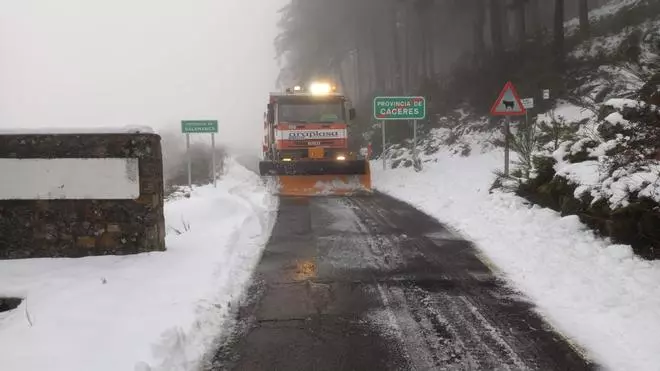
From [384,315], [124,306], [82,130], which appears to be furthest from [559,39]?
[124,306]

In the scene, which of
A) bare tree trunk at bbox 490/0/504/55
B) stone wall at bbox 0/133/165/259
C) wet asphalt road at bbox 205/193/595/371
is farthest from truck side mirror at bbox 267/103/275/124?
bare tree trunk at bbox 490/0/504/55

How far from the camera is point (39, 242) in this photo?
5.97 metres

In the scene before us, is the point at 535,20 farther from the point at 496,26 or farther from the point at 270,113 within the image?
the point at 270,113

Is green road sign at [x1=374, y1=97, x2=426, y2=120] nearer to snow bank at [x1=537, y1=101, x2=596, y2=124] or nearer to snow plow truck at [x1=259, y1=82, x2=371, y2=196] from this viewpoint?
snow plow truck at [x1=259, y1=82, x2=371, y2=196]

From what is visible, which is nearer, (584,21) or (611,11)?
(584,21)

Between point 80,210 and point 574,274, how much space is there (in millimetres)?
5581

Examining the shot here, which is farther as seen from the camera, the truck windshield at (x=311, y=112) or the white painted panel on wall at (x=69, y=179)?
the truck windshield at (x=311, y=112)

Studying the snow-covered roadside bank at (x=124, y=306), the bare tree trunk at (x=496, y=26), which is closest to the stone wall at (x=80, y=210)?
the snow-covered roadside bank at (x=124, y=306)

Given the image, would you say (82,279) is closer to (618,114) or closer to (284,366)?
(284,366)

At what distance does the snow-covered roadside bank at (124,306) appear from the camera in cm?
377

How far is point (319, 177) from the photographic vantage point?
14.9 meters

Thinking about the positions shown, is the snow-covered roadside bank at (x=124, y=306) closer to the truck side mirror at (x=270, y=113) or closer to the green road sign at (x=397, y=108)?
the truck side mirror at (x=270, y=113)

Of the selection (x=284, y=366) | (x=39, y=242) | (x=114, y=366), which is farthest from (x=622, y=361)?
(x=39, y=242)

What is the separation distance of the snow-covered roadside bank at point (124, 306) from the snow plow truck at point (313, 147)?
7104 mm
